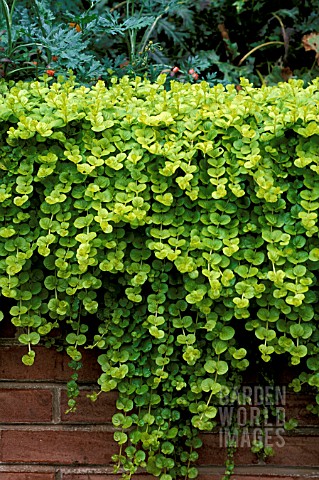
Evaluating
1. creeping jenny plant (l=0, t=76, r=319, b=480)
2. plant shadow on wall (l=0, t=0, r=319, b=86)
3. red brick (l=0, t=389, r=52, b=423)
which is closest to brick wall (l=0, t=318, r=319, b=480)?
red brick (l=0, t=389, r=52, b=423)

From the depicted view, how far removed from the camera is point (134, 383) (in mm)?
1590

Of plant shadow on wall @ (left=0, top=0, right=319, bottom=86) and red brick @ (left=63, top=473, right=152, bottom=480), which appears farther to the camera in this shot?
plant shadow on wall @ (left=0, top=0, right=319, bottom=86)

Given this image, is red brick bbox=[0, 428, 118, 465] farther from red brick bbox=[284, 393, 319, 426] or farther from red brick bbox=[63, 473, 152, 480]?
red brick bbox=[284, 393, 319, 426]

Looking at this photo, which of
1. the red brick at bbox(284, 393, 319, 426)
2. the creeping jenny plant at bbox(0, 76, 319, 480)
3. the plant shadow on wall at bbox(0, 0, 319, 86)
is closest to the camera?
the creeping jenny plant at bbox(0, 76, 319, 480)

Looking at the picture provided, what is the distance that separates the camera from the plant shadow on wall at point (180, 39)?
2062 millimetres

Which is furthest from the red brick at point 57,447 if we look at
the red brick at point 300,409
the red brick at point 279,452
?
the red brick at point 300,409

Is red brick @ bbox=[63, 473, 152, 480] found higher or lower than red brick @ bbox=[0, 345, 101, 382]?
lower

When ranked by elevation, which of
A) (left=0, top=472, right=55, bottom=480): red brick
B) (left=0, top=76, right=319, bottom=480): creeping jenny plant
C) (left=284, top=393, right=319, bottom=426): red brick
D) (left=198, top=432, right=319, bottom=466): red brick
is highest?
(left=0, top=76, right=319, bottom=480): creeping jenny plant

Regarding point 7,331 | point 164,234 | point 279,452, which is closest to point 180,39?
point 164,234

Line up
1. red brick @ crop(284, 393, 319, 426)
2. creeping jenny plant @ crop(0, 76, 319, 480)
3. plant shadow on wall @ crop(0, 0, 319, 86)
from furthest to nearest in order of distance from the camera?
plant shadow on wall @ crop(0, 0, 319, 86) < red brick @ crop(284, 393, 319, 426) < creeping jenny plant @ crop(0, 76, 319, 480)

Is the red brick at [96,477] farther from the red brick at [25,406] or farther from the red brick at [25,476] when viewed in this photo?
the red brick at [25,406]

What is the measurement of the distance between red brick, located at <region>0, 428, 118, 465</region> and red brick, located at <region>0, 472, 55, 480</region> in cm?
3

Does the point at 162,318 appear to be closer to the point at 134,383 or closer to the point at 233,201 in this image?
the point at 134,383

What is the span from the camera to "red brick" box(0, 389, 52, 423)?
1.72 meters
